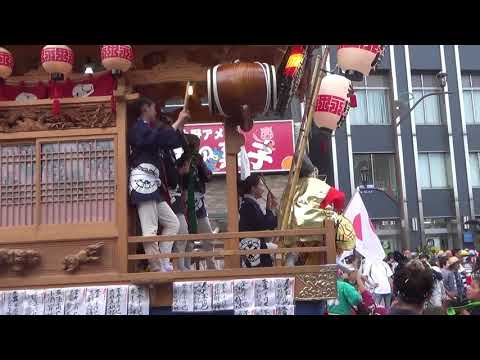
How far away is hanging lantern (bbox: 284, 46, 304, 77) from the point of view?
18.0 feet

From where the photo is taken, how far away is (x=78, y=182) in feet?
16.6

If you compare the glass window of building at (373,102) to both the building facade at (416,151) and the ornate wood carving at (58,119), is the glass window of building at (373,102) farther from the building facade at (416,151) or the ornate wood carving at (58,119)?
the ornate wood carving at (58,119)

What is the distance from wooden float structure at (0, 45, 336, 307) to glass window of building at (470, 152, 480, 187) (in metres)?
21.0

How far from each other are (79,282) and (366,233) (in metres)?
5.21

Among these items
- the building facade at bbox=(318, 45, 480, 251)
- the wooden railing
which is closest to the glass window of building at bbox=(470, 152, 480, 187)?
the building facade at bbox=(318, 45, 480, 251)

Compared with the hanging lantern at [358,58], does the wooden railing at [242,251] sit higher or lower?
lower

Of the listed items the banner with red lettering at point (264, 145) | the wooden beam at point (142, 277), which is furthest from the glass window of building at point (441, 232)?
the wooden beam at point (142, 277)

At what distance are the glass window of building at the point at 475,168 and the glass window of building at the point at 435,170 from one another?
43.1 inches

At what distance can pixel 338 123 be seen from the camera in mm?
6441

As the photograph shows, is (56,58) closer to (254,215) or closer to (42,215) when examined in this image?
(42,215)

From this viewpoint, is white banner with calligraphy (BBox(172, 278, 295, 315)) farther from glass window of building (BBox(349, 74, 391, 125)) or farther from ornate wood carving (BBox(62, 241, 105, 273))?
glass window of building (BBox(349, 74, 391, 125))

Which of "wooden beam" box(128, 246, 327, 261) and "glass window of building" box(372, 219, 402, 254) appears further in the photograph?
"glass window of building" box(372, 219, 402, 254)

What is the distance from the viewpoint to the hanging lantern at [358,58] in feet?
18.6

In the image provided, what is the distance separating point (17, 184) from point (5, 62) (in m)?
1.05
